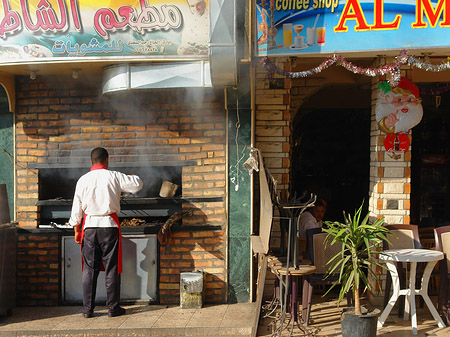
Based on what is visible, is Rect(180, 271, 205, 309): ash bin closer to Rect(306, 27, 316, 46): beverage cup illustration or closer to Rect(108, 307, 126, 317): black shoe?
Rect(108, 307, 126, 317): black shoe

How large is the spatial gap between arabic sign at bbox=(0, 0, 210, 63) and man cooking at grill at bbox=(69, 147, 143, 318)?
131 centimetres

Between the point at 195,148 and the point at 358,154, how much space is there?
16.0 feet

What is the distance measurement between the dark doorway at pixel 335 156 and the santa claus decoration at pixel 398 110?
379cm

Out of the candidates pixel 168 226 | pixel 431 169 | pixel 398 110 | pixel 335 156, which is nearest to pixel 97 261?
pixel 168 226

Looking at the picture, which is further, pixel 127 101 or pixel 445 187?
pixel 445 187

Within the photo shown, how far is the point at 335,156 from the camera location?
1171 cm

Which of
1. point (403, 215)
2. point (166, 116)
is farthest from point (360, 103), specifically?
point (166, 116)


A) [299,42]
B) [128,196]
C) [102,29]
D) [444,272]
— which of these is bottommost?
[444,272]

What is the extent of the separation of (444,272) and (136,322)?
368 cm

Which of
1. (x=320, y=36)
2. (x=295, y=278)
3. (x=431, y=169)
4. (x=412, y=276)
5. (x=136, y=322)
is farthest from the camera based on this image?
(x=431, y=169)

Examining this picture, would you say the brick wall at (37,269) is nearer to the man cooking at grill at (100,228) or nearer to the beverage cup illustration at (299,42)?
Result: the man cooking at grill at (100,228)

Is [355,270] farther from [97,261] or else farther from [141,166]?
[141,166]

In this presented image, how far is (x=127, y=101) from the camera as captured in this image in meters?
7.93

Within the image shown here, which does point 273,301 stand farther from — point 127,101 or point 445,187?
point 445,187
